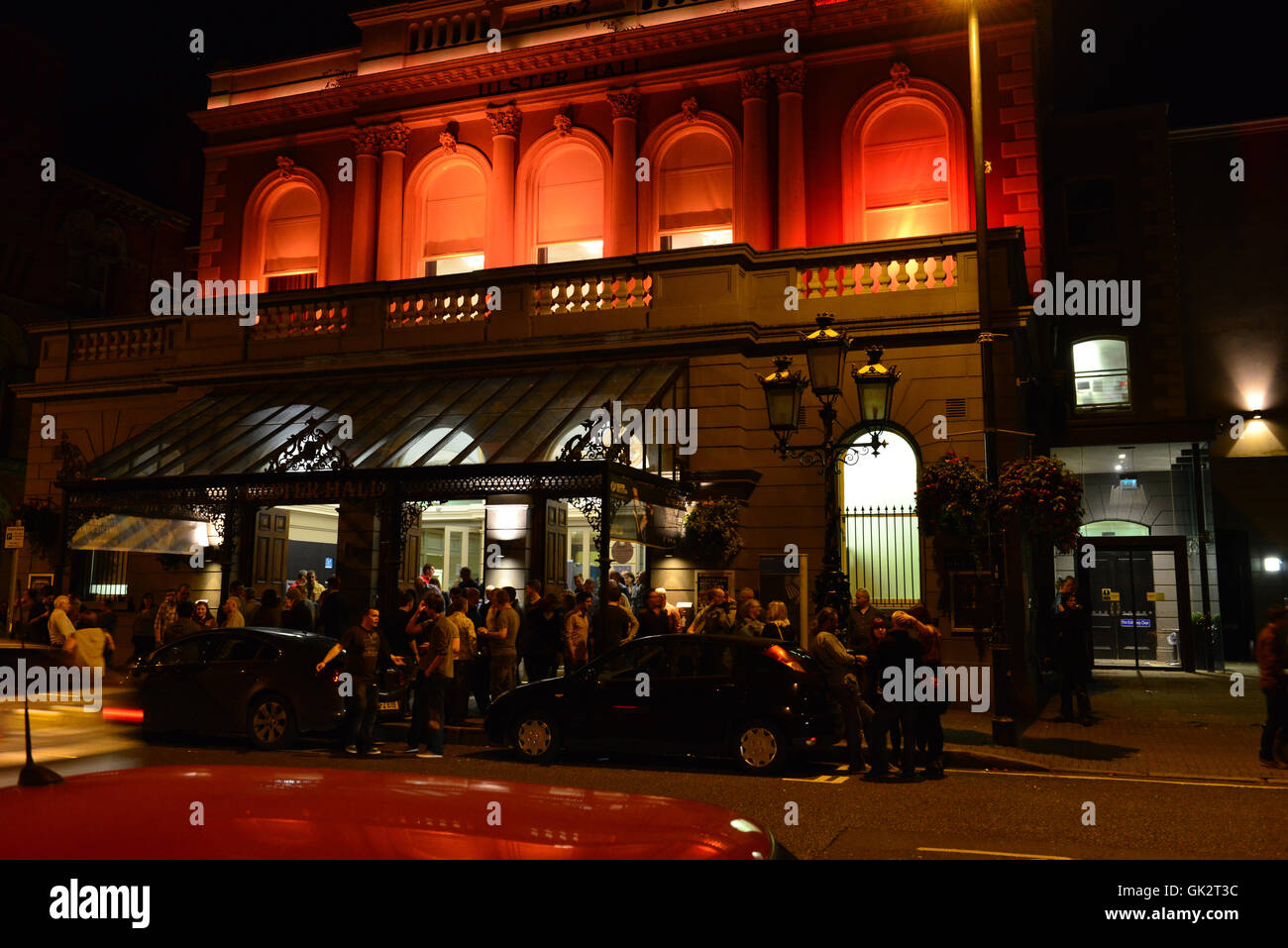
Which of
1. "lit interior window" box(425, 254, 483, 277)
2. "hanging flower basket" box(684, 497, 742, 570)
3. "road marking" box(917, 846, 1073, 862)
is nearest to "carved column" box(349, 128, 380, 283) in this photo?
→ "lit interior window" box(425, 254, 483, 277)

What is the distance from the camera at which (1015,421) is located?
17.8m

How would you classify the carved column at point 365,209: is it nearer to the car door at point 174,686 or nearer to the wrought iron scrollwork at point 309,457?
the wrought iron scrollwork at point 309,457

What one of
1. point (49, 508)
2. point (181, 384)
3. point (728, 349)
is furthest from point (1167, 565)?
point (49, 508)

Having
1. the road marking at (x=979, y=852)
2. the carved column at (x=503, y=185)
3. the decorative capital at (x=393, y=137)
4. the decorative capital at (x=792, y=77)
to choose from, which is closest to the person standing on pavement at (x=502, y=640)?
the road marking at (x=979, y=852)

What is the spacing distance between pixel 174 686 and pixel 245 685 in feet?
3.58

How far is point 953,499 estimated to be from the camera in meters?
15.4

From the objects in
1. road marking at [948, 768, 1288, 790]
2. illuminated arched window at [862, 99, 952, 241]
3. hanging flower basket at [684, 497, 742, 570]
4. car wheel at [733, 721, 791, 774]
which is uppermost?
illuminated arched window at [862, 99, 952, 241]

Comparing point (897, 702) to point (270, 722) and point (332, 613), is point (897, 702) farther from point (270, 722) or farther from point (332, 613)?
point (332, 613)

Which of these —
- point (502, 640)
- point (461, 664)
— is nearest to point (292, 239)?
point (502, 640)

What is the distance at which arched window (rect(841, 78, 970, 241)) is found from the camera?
21.7m

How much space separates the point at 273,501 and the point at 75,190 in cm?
2404

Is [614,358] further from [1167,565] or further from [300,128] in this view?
[1167,565]

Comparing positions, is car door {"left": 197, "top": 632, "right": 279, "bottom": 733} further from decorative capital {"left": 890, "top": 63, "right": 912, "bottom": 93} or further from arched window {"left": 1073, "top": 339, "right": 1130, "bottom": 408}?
arched window {"left": 1073, "top": 339, "right": 1130, "bottom": 408}

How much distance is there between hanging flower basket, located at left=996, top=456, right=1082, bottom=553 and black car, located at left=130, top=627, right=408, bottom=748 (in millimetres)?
9202
